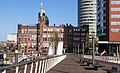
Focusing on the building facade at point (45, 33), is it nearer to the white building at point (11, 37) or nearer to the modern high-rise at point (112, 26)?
the white building at point (11, 37)

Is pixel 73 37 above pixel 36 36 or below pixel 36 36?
below

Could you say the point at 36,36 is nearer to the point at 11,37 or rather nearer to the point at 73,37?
the point at 11,37

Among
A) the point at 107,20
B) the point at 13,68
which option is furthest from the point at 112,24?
the point at 13,68

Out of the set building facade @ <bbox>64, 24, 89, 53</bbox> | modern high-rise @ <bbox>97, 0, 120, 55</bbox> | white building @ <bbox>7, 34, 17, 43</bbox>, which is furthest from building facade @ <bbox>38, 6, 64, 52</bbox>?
modern high-rise @ <bbox>97, 0, 120, 55</bbox>

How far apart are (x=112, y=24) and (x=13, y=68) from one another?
104681 millimetres

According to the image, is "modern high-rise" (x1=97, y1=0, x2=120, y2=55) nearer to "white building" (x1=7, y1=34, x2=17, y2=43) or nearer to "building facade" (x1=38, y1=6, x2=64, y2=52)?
"white building" (x1=7, y1=34, x2=17, y2=43)

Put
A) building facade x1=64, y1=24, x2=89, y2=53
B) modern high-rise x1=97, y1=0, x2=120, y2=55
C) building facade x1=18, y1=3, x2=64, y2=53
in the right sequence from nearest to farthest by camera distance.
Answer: modern high-rise x1=97, y1=0, x2=120, y2=55, building facade x1=18, y1=3, x2=64, y2=53, building facade x1=64, y1=24, x2=89, y2=53

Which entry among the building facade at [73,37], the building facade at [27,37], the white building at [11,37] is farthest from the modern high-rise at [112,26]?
the building facade at [27,37]

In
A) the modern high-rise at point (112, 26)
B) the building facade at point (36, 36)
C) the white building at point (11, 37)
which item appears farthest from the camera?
the building facade at point (36, 36)

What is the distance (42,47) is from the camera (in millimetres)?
170875

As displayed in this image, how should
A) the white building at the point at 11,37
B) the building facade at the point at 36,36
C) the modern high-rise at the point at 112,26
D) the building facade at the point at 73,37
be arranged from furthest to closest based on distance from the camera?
the building facade at the point at 73,37, the building facade at the point at 36,36, the white building at the point at 11,37, the modern high-rise at the point at 112,26

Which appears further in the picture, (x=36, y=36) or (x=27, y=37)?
(x=36, y=36)

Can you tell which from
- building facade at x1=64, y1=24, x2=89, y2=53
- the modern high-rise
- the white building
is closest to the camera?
the modern high-rise

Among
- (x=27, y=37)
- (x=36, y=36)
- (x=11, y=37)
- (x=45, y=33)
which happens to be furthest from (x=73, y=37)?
(x=11, y=37)
